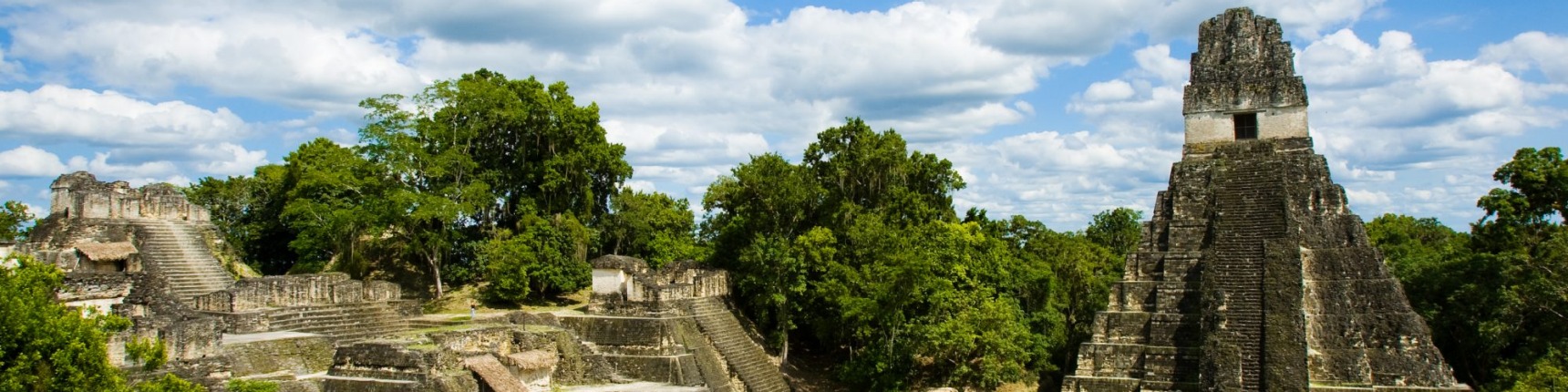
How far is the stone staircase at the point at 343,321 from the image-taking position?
19.7 metres

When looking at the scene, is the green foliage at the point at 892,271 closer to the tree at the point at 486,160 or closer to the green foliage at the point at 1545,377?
the tree at the point at 486,160

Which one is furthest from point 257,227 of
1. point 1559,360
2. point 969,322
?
point 1559,360

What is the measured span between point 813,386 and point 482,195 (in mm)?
11104

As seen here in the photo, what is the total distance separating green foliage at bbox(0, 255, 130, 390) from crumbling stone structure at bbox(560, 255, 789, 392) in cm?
1264

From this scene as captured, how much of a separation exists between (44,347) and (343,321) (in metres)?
8.62

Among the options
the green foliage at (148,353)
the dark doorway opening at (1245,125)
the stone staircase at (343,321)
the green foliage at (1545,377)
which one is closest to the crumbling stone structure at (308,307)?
the stone staircase at (343,321)

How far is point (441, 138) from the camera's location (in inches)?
1264

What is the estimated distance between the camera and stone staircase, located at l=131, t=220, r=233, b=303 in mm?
22547

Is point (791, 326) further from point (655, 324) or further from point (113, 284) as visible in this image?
point (113, 284)

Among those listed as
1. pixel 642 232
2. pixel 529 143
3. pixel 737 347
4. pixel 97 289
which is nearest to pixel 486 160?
pixel 529 143

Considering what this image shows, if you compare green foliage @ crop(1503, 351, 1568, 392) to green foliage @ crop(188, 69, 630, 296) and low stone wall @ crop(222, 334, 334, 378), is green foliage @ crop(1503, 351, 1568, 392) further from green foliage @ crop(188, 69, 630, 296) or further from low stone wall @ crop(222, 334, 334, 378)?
green foliage @ crop(188, 69, 630, 296)

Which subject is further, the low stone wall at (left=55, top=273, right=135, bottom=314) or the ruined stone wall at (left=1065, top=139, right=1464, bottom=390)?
the low stone wall at (left=55, top=273, right=135, bottom=314)

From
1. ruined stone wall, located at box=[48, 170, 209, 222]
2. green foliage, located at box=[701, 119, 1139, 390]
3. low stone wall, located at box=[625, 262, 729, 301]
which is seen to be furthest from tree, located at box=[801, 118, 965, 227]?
ruined stone wall, located at box=[48, 170, 209, 222]

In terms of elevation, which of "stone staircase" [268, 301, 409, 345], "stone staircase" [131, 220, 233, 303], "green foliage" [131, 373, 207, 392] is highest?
"stone staircase" [131, 220, 233, 303]
